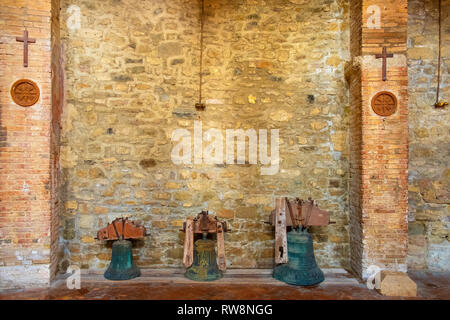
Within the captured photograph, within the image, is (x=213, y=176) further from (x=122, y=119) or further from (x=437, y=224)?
(x=437, y=224)

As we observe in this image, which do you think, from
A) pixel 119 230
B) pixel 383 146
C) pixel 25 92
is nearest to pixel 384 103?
pixel 383 146

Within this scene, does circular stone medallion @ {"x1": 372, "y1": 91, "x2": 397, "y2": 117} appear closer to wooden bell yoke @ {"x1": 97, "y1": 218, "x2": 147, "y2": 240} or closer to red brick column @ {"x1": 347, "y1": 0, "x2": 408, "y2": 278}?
red brick column @ {"x1": 347, "y1": 0, "x2": 408, "y2": 278}

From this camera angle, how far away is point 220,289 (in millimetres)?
3762

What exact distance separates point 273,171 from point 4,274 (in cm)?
366

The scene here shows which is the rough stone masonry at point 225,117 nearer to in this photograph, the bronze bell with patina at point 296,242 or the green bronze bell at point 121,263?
the green bronze bell at point 121,263

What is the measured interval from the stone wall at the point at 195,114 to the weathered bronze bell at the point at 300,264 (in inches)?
22.7

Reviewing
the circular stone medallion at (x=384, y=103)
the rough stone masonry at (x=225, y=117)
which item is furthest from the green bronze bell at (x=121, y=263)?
the circular stone medallion at (x=384, y=103)

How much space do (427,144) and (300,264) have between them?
2.61 m

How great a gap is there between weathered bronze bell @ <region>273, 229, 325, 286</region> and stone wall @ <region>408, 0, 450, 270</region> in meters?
1.67

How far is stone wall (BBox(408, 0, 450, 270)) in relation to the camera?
14.5 ft

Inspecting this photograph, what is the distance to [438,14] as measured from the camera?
4469 mm

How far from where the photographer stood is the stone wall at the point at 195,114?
4.36m

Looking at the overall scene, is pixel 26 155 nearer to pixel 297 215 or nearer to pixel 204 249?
pixel 204 249

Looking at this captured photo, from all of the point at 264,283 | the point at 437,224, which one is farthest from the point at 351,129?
the point at 264,283
